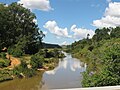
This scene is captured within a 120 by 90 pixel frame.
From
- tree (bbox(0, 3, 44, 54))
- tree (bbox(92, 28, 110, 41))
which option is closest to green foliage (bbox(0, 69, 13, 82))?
tree (bbox(0, 3, 44, 54))

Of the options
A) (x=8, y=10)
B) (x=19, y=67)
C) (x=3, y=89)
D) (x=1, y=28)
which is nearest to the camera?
(x=3, y=89)

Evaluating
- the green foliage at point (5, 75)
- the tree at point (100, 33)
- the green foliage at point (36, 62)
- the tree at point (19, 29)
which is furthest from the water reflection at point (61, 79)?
the tree at point (100, 33)

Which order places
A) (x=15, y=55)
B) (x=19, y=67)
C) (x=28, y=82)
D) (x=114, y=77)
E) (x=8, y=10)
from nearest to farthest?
(x=114, y=77) < (x=28, y=82) < (x=19, y=67) < (x=15, y=55) < (x=8, y=10)

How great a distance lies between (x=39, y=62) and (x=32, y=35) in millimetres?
17972

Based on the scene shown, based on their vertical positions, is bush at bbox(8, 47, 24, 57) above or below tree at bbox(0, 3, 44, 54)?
below

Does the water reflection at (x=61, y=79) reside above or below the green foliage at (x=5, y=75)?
below

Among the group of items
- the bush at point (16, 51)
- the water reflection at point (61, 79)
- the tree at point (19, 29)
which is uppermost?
the tree at point (19, 29)

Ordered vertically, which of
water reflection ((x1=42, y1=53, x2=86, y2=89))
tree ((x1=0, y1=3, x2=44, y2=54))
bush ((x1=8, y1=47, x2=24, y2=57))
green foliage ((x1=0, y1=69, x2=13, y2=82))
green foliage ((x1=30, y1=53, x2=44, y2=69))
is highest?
tree ((x1=0, y1=3, x2=44, y2=54))

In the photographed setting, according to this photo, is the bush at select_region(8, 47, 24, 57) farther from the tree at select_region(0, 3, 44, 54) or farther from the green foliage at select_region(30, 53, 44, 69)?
the green foliage at select_region(30, 53, 44, 69)

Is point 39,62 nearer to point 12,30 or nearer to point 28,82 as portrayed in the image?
point 28,82

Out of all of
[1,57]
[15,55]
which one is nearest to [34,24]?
[15,55]

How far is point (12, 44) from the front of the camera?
54.3 metres

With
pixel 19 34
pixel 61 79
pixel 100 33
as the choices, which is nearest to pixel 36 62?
pixel 61 79

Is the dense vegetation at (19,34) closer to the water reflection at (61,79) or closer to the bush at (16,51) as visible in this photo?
the bush at (16,51)
